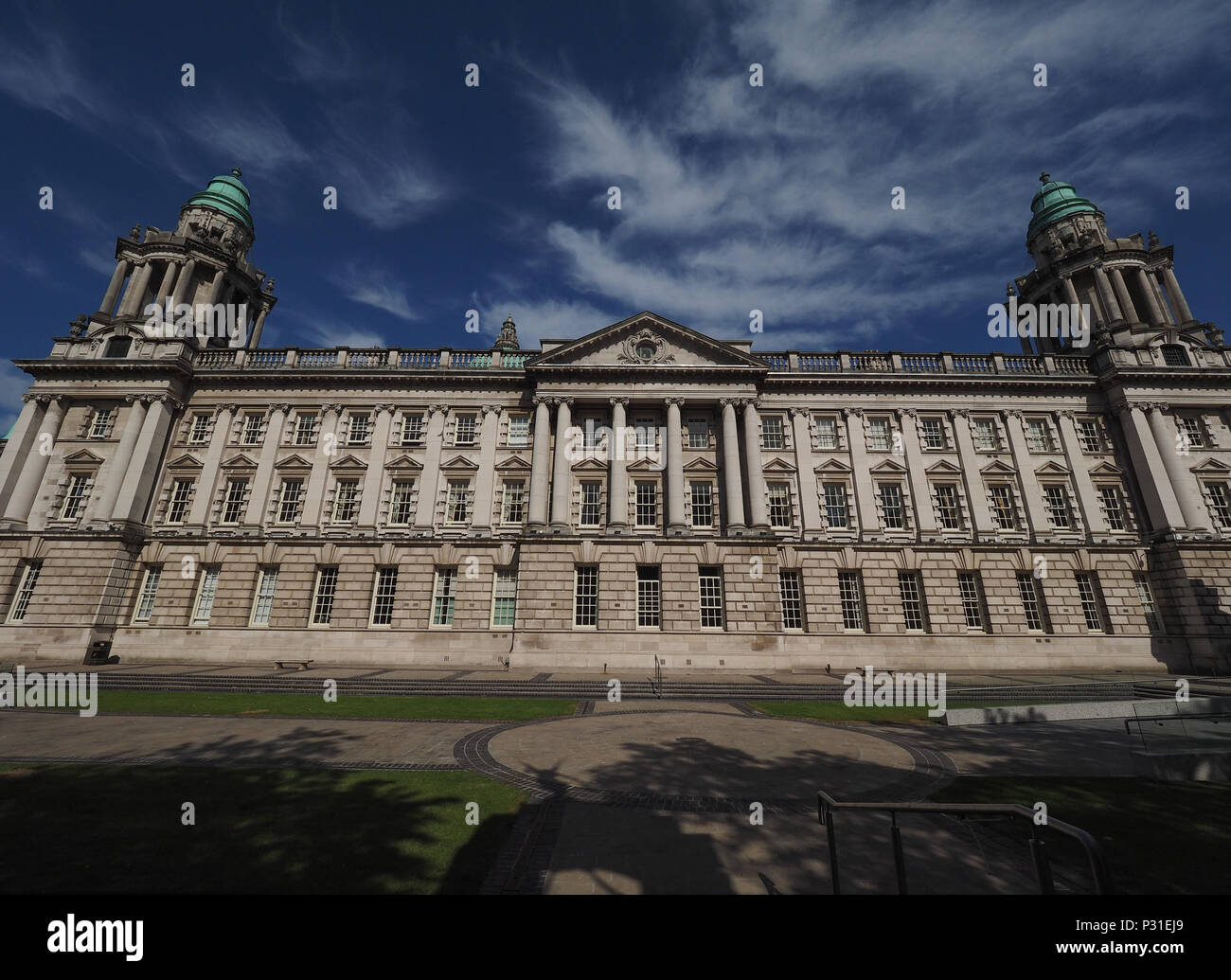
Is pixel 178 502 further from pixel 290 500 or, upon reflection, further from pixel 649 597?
pixel 649 597

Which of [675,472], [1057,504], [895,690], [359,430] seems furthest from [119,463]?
[1057,504]

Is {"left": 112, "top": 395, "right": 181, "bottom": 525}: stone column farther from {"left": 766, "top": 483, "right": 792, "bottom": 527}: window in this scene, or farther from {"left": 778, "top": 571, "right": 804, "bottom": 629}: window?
{"left": 778, "top": 571, "right": 804, "bottom": 629}: window

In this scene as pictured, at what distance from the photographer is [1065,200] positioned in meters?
39.8

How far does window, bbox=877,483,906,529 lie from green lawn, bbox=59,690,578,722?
74.4ft

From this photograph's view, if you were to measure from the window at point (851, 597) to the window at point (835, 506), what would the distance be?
9.79ft

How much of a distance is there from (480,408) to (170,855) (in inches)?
1131

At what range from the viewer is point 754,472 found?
96.8 ft

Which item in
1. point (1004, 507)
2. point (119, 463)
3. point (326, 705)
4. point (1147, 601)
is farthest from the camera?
point (1004, 507)

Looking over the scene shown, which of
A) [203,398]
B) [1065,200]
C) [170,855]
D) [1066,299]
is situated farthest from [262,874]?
[1065,200]

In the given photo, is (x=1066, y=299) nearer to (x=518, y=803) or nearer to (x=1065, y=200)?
(x=1065, y=200)

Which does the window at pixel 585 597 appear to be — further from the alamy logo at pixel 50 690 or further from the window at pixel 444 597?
the alamy logo at pixel 50 690

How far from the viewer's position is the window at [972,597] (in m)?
28.7

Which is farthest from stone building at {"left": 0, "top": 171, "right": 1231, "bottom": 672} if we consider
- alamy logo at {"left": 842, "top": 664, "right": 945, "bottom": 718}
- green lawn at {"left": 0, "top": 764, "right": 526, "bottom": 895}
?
green lawn at {"left": 0, "top": 764, "right": 526, "bottom": 895}

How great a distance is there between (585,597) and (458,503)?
984cm
